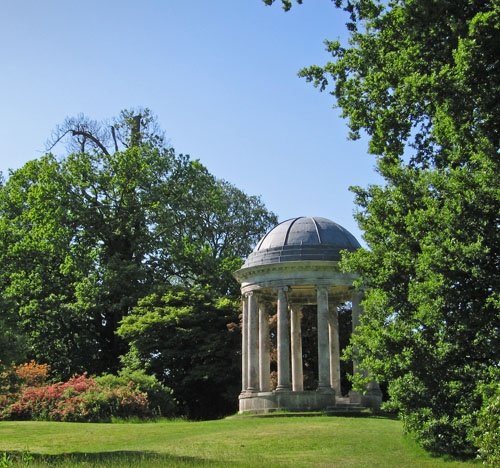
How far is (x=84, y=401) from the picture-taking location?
105 ft

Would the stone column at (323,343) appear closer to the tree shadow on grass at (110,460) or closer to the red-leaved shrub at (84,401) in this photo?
the red-leaved shrub at (84,401)

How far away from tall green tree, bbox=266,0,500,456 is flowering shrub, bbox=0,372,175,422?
15.9m

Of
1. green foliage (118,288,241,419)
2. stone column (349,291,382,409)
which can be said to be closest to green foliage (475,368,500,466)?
stone column (349,291,382,409)

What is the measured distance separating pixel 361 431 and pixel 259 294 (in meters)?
12.8

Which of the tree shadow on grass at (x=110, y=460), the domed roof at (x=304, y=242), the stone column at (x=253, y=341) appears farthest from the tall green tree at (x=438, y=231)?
the stone column at (x=253, y=341)

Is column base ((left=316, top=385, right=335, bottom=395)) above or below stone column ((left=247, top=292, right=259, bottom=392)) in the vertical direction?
below

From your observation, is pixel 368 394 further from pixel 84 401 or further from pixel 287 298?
pixel 84 401

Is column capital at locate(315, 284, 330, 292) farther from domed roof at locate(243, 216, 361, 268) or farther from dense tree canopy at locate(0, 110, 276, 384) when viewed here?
dense tree canopy at locate(0, 110, 276, 384)

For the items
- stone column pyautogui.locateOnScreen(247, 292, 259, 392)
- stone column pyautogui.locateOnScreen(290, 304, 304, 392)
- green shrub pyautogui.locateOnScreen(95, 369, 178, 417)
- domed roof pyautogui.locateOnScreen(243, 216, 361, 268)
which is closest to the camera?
domed roof pyautogui.locateOnScreen(243, 216, 361, 268)

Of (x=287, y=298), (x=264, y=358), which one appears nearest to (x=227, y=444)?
(x=264, y=358)

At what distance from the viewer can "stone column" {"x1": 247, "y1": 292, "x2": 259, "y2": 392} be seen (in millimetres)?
33750

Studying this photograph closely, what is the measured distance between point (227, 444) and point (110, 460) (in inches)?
199

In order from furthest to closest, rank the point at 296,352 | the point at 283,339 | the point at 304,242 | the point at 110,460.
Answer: the point at 296,352 < the point at 304,242 < the point at 283,339 < the point at 110,460

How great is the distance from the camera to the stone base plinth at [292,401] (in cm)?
3151
